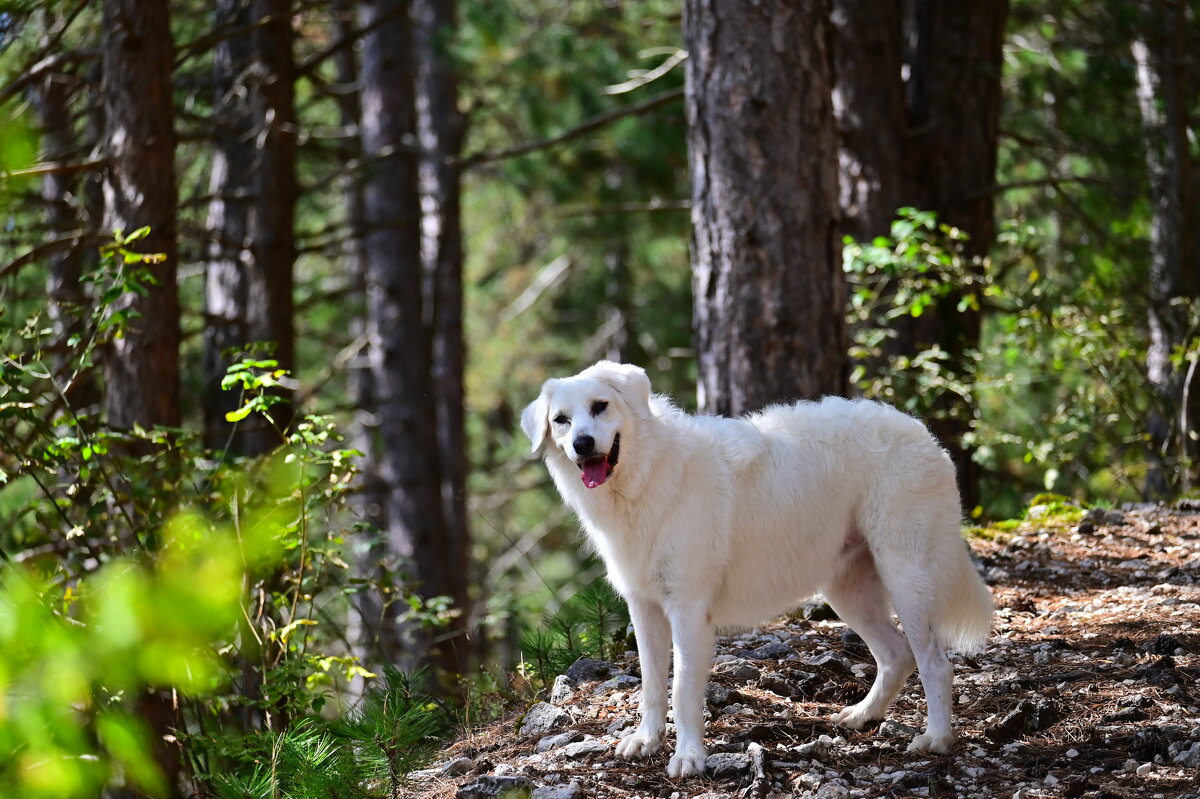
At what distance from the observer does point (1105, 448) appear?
10328 mm

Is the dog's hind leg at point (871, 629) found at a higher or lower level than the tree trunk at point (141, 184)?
lower

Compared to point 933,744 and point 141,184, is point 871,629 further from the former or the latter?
point 141,184

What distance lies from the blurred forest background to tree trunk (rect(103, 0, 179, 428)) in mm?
27

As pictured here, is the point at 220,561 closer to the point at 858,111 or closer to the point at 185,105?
the point at 858,111

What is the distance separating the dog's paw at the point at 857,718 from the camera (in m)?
4.98

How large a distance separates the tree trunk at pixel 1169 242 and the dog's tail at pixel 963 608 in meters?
4.99

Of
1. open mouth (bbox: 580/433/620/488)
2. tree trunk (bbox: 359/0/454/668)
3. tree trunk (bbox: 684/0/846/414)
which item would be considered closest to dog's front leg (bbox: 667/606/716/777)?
open mouth (bbox: 580/433/620/488)

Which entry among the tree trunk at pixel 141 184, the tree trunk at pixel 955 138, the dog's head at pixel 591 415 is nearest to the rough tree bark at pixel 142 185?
the tree trunk at pixel 141 184

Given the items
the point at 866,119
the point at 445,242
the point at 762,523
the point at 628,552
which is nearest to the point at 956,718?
the point at 762,523

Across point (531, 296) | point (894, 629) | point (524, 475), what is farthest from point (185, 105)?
point (524, 475)

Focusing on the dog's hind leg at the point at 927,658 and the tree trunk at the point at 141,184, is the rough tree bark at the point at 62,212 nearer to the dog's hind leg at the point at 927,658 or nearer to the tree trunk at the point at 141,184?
the tree trunk at the point at 141,184

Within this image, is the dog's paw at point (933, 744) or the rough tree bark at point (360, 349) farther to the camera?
the rough tree bark at point (360, 349)

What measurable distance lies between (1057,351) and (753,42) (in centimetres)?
387

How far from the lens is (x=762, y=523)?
5082mm
